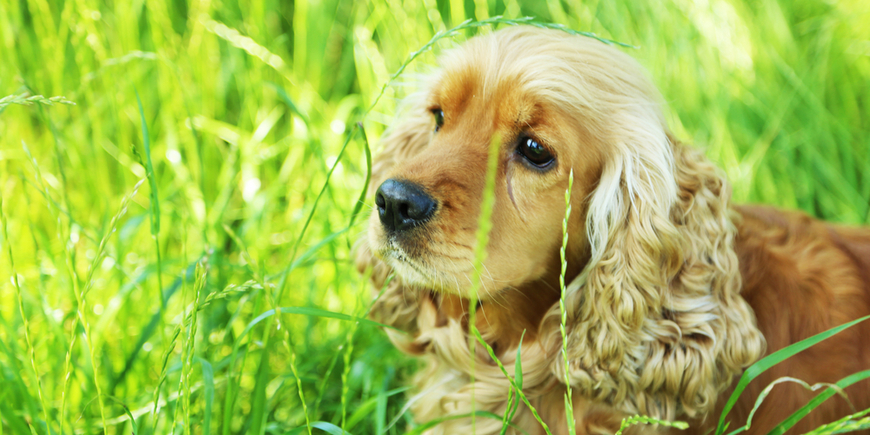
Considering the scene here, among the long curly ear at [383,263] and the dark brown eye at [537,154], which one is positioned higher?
the dark brown eye at [537,154]

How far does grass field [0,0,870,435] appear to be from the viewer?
7.37 feet

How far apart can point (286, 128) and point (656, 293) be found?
2448 mm

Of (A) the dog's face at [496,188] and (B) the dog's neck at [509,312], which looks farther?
(B) the dog's neck at [509,312]

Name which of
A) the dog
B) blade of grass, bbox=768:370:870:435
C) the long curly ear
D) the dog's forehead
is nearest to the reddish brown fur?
the dog

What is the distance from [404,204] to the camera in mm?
1483

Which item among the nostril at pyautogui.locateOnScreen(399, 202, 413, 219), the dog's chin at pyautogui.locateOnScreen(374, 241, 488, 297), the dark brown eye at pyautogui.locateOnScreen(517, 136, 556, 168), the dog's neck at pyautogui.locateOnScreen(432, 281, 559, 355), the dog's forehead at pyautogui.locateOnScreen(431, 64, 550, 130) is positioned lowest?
the dog's neck at pyautogui.locateOnScreen(432, 281, 559, 355)

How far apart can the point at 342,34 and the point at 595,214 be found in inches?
95.4

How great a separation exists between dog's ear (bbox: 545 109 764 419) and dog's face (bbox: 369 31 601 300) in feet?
0.31

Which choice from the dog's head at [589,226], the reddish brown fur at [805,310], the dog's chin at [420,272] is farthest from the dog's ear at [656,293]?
the dog's chin at [420,272]

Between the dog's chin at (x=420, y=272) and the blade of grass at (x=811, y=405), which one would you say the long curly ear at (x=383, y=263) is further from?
the blade of grass at (x=811, y=405)

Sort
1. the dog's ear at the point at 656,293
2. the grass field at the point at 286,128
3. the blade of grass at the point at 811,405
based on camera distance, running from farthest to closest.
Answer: the grass field at the point at 286,128
the dog's ear at the point at 656,293
the blade of grass at the point at 811,405

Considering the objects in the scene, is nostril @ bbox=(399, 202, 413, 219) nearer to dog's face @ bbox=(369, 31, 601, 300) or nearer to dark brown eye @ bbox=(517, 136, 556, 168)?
dog's face @ bbox=(369, 31, 601, 300)

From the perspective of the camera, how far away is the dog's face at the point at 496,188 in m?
1.50

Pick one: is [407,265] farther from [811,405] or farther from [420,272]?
[811,405]
